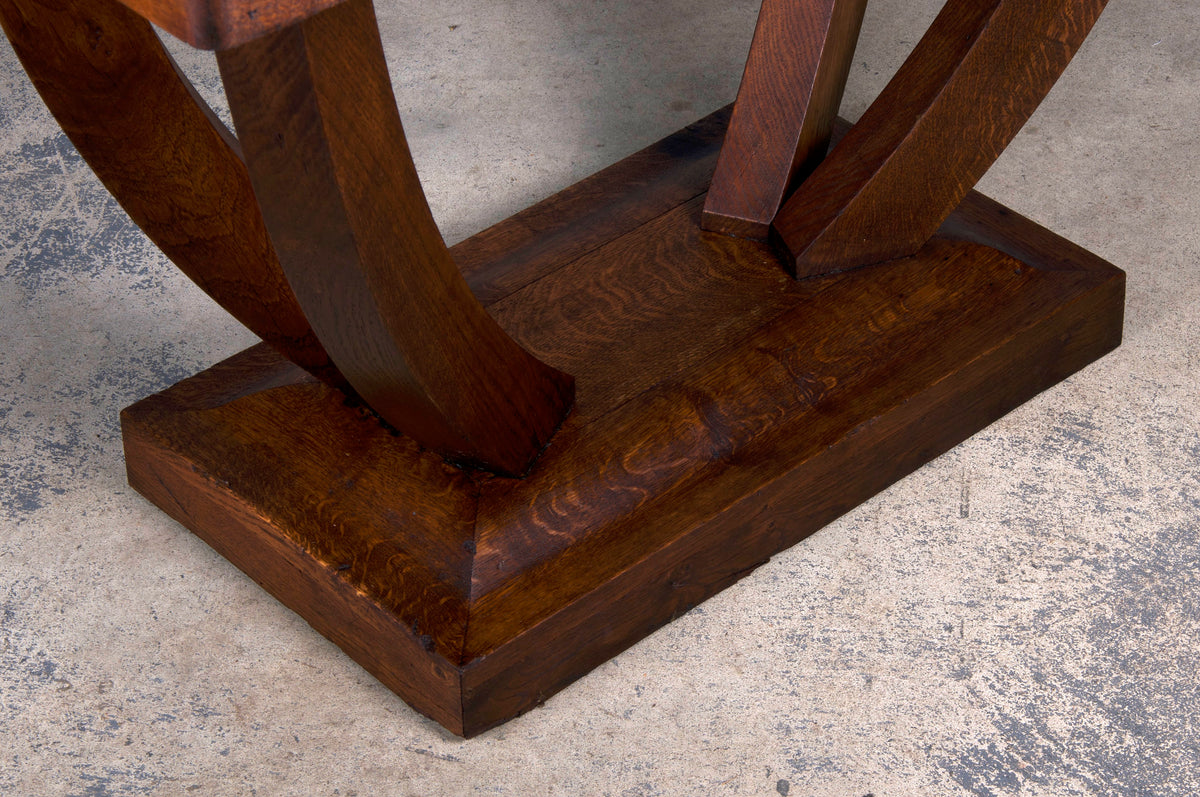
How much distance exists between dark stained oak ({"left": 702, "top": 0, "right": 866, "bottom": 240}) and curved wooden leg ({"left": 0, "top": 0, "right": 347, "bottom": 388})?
63 centimetres

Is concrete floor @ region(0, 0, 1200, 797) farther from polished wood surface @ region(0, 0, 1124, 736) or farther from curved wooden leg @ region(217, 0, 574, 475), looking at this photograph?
curved wooden leg @ region(217, 0, 574, 475)

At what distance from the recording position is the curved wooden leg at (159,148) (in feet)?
5.21

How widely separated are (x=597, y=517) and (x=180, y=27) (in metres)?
0.83

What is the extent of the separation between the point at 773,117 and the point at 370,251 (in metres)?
0.84

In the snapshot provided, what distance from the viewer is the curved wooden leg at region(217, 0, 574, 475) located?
133 centimetres

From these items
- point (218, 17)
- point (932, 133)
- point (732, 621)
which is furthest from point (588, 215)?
point (218, 17)

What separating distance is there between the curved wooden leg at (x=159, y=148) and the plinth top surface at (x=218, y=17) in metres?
0.55

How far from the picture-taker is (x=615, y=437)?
1813mm

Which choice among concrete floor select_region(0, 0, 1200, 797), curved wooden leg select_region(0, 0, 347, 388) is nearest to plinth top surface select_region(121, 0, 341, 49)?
curved wooden leg select_region(0, 0, 347, 388)

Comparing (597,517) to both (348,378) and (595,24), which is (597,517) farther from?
(595,24)

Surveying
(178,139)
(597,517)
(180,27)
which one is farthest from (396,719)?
(180,27)

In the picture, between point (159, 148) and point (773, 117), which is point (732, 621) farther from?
point (159, 148)

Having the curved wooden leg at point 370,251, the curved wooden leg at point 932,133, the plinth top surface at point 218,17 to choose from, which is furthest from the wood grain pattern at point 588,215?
the plinth top surface at point 218,17

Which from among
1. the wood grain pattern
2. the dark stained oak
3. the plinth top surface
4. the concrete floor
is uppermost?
the plinth top surface
